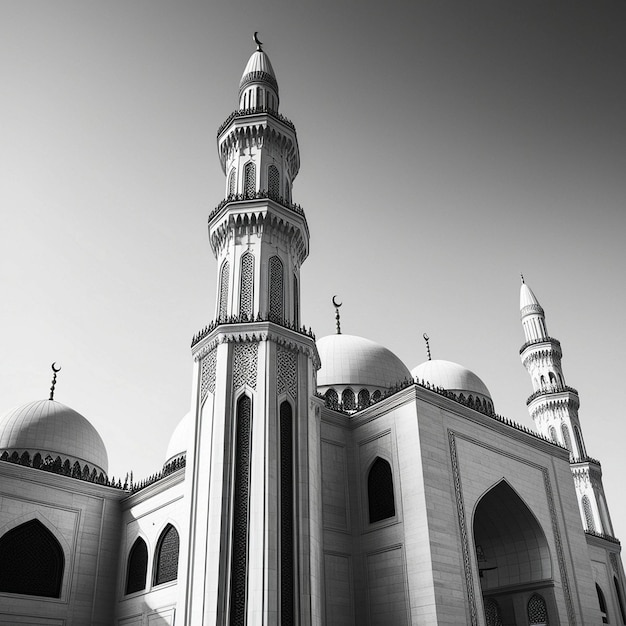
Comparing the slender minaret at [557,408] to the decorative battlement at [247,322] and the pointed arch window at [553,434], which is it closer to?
the pointed arch window at [553,434]

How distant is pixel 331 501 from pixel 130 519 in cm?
624

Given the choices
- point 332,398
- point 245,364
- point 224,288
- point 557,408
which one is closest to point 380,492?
point 245,364

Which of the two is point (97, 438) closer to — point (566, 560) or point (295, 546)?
point (295, 546)

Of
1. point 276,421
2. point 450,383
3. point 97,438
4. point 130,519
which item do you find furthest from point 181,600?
point 450,383

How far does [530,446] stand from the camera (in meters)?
16.0

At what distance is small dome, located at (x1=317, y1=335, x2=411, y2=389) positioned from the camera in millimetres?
18625

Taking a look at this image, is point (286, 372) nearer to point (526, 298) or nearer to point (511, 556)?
point (511, 556)

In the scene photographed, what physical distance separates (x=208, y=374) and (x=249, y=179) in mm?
4759

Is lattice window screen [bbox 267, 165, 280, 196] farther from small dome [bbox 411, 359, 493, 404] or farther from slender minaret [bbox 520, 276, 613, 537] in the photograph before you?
slender minaret [bbox 520, 276, 613, 537]

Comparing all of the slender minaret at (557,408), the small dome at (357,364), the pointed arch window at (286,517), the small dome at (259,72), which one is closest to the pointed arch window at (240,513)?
the pointed arch window at (286,517)

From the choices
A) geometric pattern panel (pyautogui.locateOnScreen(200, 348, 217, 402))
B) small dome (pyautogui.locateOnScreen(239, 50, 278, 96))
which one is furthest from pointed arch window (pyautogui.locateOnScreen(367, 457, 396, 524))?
small dome (pyautogui.locateOnScreen(239, 50, 278, 96))

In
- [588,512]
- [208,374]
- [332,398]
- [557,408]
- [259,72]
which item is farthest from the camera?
[557,408]

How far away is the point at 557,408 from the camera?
2342 cm

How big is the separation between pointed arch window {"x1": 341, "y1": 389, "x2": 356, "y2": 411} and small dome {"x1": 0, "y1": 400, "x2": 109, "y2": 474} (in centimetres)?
771
